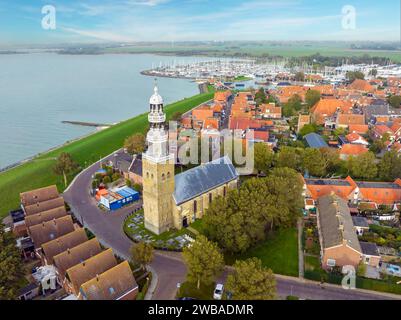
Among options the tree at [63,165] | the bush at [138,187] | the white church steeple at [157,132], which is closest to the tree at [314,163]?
the white church steeple at [157,132]

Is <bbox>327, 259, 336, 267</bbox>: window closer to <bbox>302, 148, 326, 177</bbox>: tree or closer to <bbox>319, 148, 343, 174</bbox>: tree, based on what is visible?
<bbox>302, 148, 326, 177</bbox>: tree

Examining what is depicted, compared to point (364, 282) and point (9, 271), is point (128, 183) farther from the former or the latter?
point (364, 282)

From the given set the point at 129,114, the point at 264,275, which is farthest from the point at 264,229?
the point at 129,114

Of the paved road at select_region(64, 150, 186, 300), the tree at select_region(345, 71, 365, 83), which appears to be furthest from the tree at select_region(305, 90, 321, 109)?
the paved road at select_region(64, 150, 186, 300)

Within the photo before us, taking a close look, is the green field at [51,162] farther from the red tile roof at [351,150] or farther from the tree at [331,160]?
the red tile roof at [351,150]
